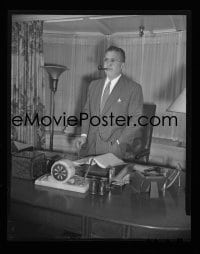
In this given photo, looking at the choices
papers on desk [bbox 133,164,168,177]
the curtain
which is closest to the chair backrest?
papers on desk [bbox 133,164,168,177]

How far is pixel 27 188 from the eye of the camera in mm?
1311

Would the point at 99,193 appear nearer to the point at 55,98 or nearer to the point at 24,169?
the point at 24,169

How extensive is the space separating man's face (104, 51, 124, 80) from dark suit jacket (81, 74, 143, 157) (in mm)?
34

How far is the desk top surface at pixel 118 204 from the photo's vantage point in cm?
116

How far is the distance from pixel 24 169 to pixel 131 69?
24.0 inches

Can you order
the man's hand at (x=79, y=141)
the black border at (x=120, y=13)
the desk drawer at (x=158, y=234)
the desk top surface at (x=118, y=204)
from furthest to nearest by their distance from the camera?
the man's hand at (x=79, y=141)
the black border at (x=120, y=13)
the desk drawer at (x=158, y=234)
the desk top surface at (x=118, y=204)

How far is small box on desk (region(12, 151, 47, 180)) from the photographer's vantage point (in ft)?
4.48

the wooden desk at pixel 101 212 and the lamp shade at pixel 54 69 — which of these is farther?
the lamp shade at pixel 54 69

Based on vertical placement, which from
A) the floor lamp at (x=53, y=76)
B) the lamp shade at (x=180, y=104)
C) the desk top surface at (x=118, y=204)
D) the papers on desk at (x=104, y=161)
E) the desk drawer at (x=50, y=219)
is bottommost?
the desk drawer at (x=50, y=219)

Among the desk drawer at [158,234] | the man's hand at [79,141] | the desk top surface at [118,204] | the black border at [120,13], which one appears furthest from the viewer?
the man's hand at [79,141]

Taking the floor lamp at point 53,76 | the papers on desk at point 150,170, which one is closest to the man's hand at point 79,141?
the floor lamp at point 53,76

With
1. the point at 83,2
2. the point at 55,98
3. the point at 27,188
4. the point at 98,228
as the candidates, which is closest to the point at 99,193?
the point at 98,228

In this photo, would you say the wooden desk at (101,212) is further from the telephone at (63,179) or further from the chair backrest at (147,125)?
the chair backrest at (147,125)

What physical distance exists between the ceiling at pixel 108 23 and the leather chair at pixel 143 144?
1.08ft
